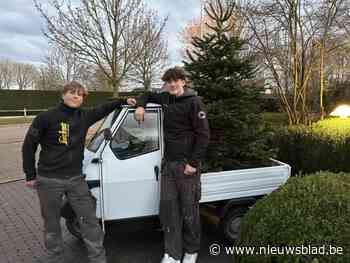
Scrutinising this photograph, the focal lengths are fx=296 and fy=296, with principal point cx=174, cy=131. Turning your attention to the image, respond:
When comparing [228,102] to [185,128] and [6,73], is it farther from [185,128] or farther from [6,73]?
[6,73]

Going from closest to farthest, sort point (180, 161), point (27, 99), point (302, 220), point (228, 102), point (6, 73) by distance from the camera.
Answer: point (302, 220) → point (180, 161) → point (228, 102) → point (27, 99) → point (6, 73)

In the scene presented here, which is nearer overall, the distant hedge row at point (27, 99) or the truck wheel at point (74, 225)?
the truck wheel at point (74, 225)

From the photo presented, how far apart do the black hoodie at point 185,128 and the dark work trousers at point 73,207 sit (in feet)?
3.04

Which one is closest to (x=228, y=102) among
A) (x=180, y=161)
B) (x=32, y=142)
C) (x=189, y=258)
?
(x=180, y=161)

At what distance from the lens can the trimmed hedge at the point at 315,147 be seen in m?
5.06

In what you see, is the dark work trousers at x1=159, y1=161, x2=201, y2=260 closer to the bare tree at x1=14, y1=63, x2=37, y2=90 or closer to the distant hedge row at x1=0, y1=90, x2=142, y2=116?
the distant hedge row at x1=0, y1=90, x2=142, y2=116

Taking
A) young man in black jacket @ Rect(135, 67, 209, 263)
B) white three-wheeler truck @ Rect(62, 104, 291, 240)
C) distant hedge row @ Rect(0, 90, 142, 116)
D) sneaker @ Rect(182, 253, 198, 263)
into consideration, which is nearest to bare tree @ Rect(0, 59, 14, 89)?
distant hedge row @ Rect(0, 90, 142, 116)

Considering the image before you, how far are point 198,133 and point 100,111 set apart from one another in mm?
1035

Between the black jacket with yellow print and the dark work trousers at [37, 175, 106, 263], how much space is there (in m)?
0.09

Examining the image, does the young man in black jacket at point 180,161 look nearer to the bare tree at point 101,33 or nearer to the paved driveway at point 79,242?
the paved driveway at point 79,242

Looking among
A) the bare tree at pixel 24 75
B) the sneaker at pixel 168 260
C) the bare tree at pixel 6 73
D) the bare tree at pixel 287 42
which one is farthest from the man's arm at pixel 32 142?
the bare tree at pixel 6 73

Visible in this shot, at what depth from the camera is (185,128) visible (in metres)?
3.03

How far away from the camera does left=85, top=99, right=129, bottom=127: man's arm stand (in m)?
3.01

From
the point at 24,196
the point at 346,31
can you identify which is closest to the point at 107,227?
the point at 24,196
